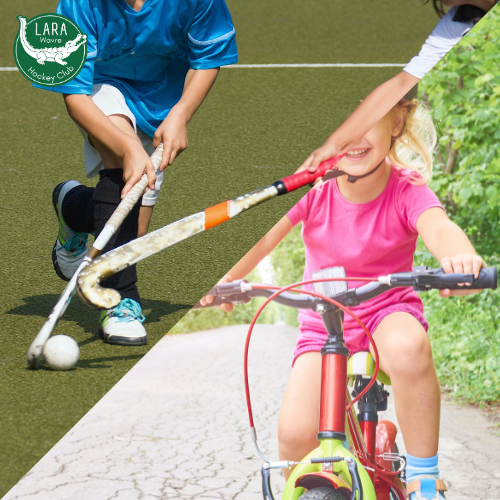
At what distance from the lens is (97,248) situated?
1.80 m

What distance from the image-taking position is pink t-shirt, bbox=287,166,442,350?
96 centimetres

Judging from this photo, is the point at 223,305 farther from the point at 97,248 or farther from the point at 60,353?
the point at 60,353

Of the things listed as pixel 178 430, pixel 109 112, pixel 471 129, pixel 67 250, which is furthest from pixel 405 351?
pixel 67 250

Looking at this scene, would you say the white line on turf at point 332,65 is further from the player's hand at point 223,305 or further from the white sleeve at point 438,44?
the player's hand at point 223,305

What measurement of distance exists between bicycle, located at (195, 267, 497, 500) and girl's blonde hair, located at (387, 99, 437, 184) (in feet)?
0.44

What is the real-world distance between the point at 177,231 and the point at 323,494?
445 mm

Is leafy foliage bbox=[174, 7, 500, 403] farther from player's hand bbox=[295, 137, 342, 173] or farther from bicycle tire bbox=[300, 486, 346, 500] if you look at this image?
bicycle tire bbox=[300, 486, 346, 500]

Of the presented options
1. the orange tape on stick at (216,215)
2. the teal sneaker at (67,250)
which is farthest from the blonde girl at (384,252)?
the teal sneaker at (67,250)

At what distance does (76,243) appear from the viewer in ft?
8.51

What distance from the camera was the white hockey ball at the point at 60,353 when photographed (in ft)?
6.62

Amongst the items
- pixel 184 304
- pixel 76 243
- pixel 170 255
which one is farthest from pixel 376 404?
pixel 170 255

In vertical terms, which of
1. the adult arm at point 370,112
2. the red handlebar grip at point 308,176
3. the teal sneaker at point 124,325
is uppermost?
the adult arm at point 370,112

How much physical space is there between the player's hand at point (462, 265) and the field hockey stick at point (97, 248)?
942 millimetres

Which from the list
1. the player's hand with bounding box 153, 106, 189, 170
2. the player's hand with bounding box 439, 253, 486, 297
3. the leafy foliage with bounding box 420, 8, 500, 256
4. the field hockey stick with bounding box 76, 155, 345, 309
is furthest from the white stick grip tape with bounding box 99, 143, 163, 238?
the player's hand with bounding box 439, 253, 486, 297
